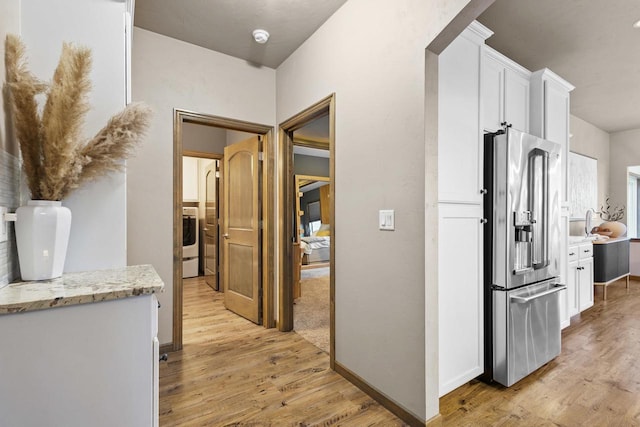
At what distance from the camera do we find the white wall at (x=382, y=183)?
1617 mm

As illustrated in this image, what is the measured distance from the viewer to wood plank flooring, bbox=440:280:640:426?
171cm

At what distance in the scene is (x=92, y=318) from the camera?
0.88 m

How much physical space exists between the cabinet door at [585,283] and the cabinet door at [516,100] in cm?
190

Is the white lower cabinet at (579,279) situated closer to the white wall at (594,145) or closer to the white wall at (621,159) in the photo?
the white wall at (594,145)

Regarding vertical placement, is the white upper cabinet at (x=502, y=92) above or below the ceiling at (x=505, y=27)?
below

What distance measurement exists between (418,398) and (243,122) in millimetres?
2603

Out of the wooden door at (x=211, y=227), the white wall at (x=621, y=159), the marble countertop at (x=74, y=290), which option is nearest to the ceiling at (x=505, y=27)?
the marble countertop at (x=74, y=290)

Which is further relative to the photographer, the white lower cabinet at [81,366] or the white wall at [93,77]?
the white wall at [93,77]

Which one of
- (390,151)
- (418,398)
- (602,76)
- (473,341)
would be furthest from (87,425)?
(602,76)

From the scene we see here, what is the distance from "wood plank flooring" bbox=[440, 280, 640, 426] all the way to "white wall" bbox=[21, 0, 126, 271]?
1942 millimetres

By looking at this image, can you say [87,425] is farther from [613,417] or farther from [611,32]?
[611,32]

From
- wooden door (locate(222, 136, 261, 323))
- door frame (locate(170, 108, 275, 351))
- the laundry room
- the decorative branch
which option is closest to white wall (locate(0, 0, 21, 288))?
door frame (locate(170, 108, 275, 351))

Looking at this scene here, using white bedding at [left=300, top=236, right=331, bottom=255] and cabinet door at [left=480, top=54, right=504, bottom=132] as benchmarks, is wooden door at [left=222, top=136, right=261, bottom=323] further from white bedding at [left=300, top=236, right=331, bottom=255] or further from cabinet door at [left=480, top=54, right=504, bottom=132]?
white bedding at [left=300, top=236, right=331, bottom=255]

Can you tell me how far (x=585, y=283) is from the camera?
3.48m
